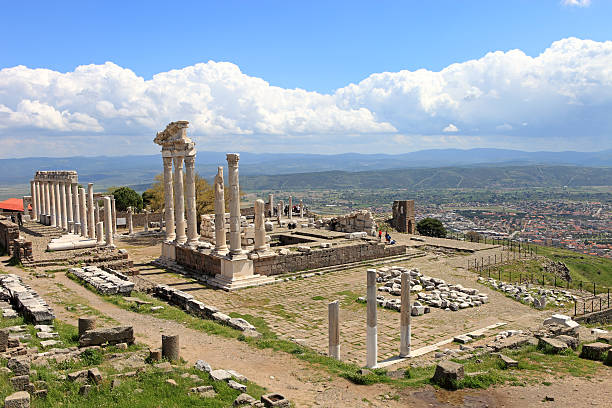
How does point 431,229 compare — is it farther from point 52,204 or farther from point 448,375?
point 448,375

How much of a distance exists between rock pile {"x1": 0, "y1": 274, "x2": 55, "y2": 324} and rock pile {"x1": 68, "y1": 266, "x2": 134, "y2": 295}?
266 centimetres

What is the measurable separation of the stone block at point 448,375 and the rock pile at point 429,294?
27.0 ft

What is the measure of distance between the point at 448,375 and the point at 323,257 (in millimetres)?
16497

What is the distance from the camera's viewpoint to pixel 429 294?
21234 millimetres

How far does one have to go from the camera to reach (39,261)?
23.9m

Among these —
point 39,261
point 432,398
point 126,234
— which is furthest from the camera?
point 126,234

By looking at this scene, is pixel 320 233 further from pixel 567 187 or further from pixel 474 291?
pixel 567 187

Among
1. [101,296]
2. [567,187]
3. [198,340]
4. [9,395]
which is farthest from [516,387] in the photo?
[567,187]

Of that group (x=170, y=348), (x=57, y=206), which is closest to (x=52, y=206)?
(x=57, y=206)

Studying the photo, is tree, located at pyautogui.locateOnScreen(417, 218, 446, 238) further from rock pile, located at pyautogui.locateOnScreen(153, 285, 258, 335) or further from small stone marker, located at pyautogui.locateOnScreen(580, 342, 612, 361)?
small stone marker, located at pyautogui.locateOnScreen(580, 342, 612, 361)

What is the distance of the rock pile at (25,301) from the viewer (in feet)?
43.4

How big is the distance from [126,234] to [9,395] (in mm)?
32678

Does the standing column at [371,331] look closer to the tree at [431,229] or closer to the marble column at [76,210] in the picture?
the marble column at [76,210]

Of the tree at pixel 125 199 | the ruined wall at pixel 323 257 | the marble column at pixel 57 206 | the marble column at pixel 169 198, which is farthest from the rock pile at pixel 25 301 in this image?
the tree at pixel 125 199
